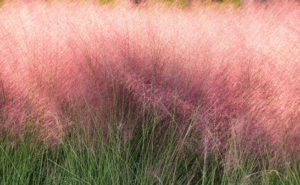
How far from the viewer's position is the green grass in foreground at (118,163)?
7.75 ft

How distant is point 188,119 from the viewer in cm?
254

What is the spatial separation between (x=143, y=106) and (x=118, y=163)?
43 centimetres

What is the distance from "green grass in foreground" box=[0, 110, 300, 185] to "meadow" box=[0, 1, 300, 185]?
0.04 feet

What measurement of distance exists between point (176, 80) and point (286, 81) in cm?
69

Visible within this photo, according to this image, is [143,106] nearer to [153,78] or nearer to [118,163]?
[153,78]

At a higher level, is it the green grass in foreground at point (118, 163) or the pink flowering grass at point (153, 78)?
the pink flowering grass at point (153, 78)

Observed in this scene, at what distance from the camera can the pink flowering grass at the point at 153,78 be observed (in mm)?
2523

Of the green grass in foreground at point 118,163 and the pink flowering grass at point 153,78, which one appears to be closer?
the green grass in foreground at point 118,163

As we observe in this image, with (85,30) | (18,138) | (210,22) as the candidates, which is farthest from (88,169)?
(210,22)

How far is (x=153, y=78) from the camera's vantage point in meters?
2.72

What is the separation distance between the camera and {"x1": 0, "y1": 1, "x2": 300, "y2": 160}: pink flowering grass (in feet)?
8.28

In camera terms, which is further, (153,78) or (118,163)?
(153,78)

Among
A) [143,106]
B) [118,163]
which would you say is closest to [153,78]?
[143,106]

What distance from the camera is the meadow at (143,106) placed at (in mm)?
2434
